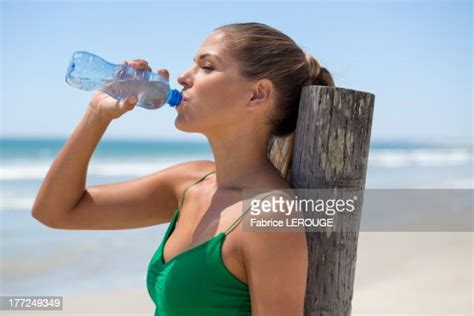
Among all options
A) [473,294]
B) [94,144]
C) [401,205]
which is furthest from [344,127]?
[401,205]

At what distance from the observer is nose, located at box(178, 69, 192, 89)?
2774mm

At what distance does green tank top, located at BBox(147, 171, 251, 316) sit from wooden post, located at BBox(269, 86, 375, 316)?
0.27 m

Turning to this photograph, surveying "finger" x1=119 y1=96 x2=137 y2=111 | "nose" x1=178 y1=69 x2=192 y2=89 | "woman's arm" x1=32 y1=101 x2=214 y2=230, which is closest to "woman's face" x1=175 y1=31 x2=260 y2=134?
"nose" x1=178 y1=69 x2=192 y2=89

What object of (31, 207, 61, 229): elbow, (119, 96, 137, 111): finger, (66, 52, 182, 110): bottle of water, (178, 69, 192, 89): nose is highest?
(66, 52, 182, 110): bottle of water

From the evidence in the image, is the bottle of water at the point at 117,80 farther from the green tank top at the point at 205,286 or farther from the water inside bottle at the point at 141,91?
the green tank top at the point at 205,286

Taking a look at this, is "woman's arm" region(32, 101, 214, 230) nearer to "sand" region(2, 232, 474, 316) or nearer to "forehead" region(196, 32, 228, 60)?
"forehead" region(196, 32, 228, 60)

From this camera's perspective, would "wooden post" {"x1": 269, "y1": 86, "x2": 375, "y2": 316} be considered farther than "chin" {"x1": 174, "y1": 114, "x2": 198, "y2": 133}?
No

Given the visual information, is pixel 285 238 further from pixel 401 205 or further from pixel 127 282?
pixel 401 205

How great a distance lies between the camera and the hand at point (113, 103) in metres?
2.90

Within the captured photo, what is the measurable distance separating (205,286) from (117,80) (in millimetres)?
1207

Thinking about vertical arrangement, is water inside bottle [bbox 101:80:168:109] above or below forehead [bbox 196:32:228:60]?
below

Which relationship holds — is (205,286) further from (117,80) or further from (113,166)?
(113,166)

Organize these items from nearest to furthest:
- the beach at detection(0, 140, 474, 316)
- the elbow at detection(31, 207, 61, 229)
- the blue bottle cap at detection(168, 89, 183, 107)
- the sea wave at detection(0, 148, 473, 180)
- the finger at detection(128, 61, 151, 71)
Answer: the blue bottle cap at detection(168, 89, 183, 107)
the finger at detection(128, 61, 151, 71)
the elbow at detection(31, 207, 61, 229)
the beach at detection(0, 140, 474, 316)
the sea wave at detection(0, 148, 473, 180)

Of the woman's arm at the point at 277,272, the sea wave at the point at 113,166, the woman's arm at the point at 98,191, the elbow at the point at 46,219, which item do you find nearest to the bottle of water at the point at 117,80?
the woman's arm at the point at 98,191
